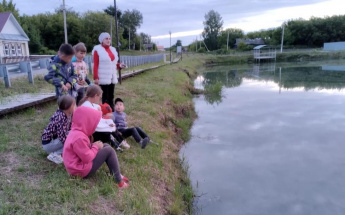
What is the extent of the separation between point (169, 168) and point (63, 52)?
2496 millimetres

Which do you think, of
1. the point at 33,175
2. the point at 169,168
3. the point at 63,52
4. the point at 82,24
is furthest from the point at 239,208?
the point at 82,24

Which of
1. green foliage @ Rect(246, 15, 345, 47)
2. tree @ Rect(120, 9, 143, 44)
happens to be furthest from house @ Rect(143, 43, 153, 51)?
green foliage @ Rect(246, 15, 345, 47)

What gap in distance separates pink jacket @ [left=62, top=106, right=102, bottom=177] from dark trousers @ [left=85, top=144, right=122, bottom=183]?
0.10 m

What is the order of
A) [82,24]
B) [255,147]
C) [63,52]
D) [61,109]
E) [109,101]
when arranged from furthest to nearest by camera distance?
[82,24] < [255,147] < [109,101] < [63,52] < [61,109]

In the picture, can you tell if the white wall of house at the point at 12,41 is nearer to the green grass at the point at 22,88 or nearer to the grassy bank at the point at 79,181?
the green grass at the point at 22,88

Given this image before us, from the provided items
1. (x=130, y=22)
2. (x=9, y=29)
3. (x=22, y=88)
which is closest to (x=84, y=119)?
(x=22, y=88)

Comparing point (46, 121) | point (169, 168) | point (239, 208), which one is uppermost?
point (46, 121)

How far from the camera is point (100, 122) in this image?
3643 millimetres

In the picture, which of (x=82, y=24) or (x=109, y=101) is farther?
(x=82, y=24)

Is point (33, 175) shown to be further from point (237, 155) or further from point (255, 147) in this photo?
point (255, 147)

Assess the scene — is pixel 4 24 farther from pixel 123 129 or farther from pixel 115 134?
pixel 115 134

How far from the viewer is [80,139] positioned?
2.76 metres

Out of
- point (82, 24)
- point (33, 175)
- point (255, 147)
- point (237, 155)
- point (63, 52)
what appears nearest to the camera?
point (33, 175)

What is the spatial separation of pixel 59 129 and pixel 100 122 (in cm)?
53
